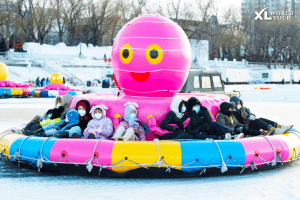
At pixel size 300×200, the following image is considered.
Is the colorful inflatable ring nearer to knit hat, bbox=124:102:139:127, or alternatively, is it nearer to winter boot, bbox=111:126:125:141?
winter boot, bbox=111:126:125:141

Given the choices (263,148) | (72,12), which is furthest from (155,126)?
(72,12)

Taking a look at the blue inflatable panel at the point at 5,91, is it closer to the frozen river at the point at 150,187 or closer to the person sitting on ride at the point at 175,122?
the frozen river at the point at 150,187

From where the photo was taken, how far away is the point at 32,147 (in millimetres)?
6883

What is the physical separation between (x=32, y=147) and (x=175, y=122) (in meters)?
2.46

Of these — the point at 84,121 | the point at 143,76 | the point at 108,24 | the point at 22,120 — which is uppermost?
the point at 108,24

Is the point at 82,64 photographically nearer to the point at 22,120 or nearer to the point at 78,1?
the point at 78,1

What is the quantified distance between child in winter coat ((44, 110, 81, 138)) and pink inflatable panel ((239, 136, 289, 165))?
2.89 m

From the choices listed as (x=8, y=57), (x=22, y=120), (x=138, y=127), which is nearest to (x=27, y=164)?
(x=138, y=127)

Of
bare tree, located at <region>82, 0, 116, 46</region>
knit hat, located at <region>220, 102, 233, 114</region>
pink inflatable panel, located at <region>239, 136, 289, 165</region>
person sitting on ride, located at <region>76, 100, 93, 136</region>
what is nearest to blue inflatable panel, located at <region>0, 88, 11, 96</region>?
person sitting on ride, located at <region>76, 100, 93, 136</region>

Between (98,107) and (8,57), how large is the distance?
42.8m

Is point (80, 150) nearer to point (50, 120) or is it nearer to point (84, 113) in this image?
point (84, 113)

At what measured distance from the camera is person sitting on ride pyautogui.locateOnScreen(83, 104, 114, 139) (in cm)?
745

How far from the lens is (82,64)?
4956 cm

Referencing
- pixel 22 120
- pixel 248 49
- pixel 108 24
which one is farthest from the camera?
pixel 248 49
